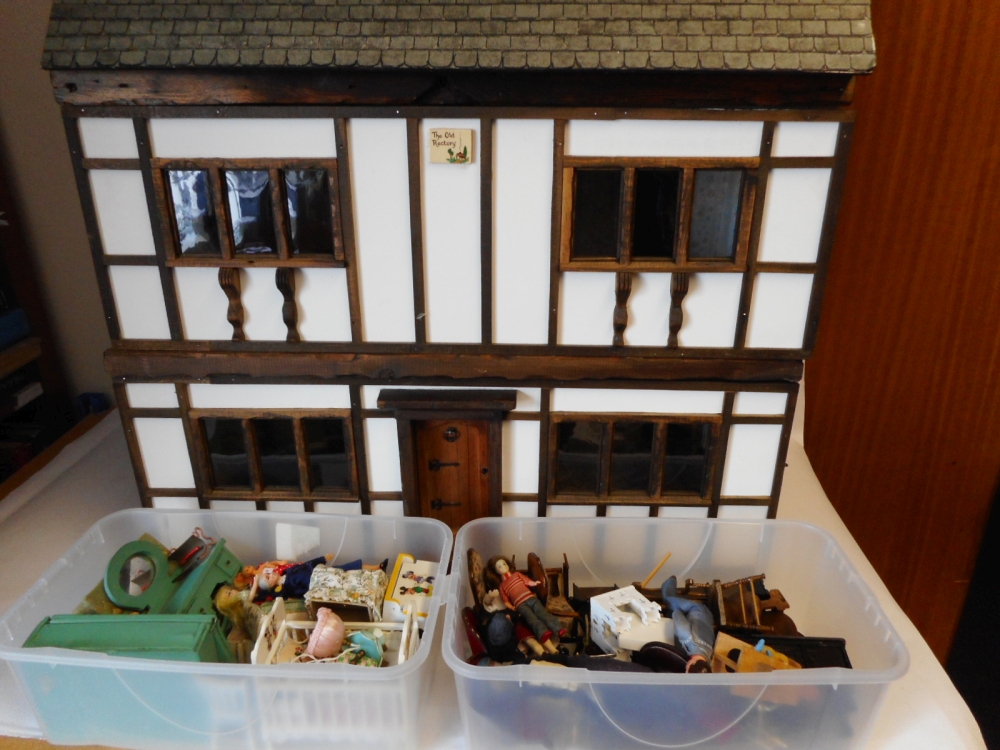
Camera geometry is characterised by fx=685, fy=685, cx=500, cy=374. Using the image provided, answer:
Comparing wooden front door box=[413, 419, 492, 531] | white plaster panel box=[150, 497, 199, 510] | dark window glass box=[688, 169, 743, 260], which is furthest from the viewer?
white plaster panel box=[150, 497, 199, 510]

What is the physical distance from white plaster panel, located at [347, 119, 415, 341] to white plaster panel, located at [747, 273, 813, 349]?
0.93 metres

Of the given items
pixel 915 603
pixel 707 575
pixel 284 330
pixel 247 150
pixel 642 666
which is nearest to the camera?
pixel 642 666

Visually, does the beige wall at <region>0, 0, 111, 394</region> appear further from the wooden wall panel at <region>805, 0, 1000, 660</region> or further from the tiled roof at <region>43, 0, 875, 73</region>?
the wooden wall panel at <region>805, 0, 1000, 660</region>

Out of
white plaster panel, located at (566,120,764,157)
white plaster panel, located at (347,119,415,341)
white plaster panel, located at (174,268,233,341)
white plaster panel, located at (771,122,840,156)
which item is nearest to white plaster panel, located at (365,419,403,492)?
white plaster panel, located at (347,119,415,341)

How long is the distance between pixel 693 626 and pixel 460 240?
3.75 feet

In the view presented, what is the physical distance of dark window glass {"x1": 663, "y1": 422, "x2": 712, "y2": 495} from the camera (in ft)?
6.57

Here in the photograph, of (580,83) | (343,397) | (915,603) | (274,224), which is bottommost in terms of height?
(915,603)

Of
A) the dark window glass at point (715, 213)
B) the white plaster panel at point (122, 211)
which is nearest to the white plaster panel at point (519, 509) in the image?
the dark window glass at point (715, 213)

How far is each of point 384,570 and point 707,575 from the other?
0.97 metres

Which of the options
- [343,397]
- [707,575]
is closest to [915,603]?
[707,575]

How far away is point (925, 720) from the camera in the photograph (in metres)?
1.64

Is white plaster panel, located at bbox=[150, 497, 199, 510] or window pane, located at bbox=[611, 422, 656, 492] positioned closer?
window pane, located at bbox=[611, 422, 656, 492]

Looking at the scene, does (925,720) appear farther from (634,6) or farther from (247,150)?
(247,150)

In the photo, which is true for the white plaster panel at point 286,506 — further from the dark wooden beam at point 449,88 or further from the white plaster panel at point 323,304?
the dark wooden beam at point 449,88
